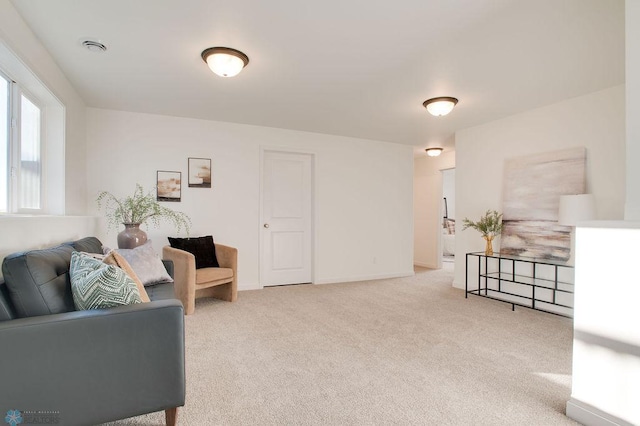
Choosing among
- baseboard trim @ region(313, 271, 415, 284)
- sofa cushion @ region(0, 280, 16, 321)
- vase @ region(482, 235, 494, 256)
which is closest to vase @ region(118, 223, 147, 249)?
sofa cushion @ region(0, 280, 16, 321)

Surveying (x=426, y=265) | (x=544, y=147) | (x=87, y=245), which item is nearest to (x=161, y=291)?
(x=87, y=245)

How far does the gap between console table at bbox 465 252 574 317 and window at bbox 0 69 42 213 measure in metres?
4.58

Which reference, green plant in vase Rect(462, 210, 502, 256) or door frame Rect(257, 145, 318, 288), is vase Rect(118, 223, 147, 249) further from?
green plant in vase Rect(462, 210, 502, 256)

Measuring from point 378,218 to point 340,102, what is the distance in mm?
2495

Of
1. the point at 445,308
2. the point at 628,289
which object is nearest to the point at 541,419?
the point at 628,289

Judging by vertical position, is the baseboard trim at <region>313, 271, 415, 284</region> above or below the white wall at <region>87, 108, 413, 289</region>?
below

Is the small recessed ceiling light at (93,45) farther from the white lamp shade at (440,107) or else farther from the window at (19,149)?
the white lamp shade at (440,107)

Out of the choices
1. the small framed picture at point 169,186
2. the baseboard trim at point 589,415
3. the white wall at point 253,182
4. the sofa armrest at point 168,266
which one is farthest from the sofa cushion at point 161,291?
the baseboard trim at point 589,415

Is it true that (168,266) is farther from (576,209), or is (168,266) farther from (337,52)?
(576,209)

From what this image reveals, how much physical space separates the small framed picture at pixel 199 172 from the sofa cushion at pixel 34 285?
2904mm

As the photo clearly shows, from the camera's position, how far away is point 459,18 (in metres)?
2.15

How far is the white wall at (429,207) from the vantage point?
22.6 ft

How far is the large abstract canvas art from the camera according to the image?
360 cm

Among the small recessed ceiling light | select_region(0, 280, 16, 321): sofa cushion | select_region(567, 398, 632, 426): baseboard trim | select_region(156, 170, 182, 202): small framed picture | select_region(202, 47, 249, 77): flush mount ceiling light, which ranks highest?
the small recessed ceiling light
